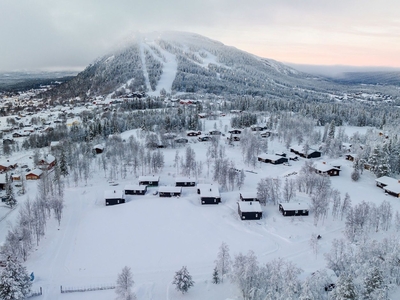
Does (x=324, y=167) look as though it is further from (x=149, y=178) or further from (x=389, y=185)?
(x=149, y=178)

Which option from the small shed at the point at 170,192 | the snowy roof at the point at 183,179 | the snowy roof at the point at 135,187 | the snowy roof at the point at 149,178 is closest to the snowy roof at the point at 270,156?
the snowy roof at the point at 183,179

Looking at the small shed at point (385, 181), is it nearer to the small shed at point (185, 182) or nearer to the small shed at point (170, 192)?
the small shed at point (185, 182)

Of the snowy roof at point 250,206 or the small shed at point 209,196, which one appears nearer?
the snowy roof at point 250,206

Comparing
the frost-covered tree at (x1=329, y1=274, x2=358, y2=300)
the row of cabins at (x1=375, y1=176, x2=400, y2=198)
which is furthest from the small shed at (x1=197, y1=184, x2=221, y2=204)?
the row of cabins at (x1=375, y1=176, x2=400, y2=198)

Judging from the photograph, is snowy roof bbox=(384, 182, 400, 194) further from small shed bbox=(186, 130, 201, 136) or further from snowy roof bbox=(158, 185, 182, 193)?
small shed bbox=(186, 130, 201, 136)

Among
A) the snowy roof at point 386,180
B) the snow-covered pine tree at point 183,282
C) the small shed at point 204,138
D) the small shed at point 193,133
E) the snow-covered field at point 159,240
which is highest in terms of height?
the small shed at point 193,133

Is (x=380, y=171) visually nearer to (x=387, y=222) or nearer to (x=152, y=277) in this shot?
(x=387, y=222)
